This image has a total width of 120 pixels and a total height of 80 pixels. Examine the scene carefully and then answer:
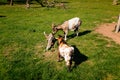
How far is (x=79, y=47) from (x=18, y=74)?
606cm

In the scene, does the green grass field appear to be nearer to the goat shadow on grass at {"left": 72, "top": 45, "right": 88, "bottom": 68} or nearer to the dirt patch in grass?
the goat shadow on grass at {"left": 72, "top": 45, "right": 88, "bottom": 68}

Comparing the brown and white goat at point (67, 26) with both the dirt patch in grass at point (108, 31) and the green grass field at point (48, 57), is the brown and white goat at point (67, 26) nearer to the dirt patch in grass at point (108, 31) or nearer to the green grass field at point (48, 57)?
the green grass field at point (48, 57)

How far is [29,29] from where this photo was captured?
21859 millimetres

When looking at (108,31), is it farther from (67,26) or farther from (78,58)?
(78,58)

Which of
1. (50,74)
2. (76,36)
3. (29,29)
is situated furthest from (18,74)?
(29,29)

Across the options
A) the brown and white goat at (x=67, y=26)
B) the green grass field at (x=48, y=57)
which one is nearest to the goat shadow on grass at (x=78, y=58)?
the green grass field at (x=48, y=57)

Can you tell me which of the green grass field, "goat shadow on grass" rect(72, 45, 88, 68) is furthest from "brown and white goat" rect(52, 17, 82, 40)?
"goat shadow on grass" rect(72, 45, 88, 68)

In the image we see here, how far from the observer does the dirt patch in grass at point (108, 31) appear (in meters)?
19.6

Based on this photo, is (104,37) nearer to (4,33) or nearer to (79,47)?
(79,47)

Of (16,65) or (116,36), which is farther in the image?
(116,36)

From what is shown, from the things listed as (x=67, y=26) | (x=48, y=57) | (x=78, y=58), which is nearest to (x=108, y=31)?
(x=67, y=26)

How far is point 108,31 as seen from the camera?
22.0 metres

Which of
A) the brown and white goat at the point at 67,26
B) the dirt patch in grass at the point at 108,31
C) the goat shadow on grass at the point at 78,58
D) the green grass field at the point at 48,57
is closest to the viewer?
the green grass field at the point at 48,57

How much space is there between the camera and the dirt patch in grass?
19642mm
